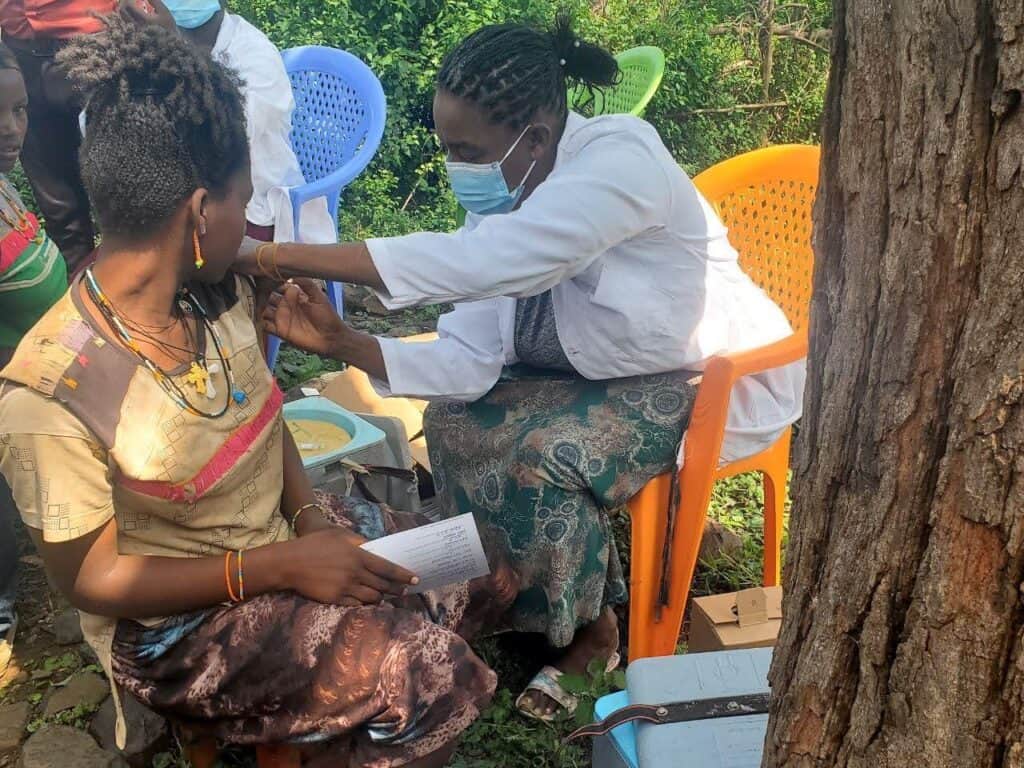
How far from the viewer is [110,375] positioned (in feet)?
5.84

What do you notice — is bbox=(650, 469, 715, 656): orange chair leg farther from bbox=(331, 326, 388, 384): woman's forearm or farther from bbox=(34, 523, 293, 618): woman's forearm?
bbox=(34, 523, 293, 618): woman's forearm

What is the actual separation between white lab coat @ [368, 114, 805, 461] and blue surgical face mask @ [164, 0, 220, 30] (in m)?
1.74

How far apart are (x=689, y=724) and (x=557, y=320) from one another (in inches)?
45.0

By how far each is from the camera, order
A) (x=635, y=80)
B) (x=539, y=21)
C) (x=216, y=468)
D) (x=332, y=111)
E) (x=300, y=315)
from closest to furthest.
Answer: (x=216, y=468)
(x=300, y=315)
(x=332, y=111)
(x=635, y=80)
(x=539, y=21)

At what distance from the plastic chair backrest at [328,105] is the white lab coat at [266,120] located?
1.59ft

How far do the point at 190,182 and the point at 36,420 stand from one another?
0.50 meters

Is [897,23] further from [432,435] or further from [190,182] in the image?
[432,435]

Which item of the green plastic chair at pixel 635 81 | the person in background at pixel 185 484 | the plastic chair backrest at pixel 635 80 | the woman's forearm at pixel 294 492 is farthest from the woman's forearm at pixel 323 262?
the plastic chair backrest at pixel 635 80

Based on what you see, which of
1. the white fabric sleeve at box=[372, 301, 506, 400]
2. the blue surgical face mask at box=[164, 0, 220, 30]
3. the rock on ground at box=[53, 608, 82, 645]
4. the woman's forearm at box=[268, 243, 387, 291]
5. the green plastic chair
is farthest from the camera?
the green plastic chair

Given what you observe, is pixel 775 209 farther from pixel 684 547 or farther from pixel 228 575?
pixel 228 575

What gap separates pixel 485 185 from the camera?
2.50 m

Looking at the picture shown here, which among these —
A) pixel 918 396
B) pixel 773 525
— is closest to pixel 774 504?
pixel 773 525

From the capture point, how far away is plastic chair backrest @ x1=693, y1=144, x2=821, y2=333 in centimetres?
296

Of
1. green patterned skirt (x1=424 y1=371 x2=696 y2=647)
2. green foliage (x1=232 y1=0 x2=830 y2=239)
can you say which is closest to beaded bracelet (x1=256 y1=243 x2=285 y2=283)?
green patterned skirt (x1=424 y1=371 x2=696 y2=647)
